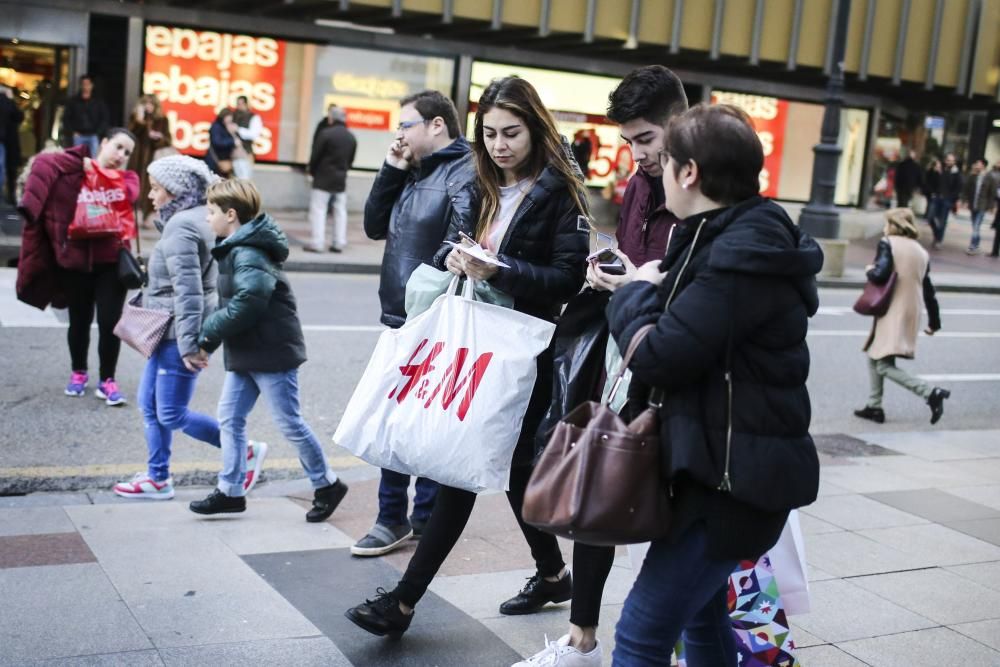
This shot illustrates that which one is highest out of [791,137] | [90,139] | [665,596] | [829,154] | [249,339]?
[791,137]

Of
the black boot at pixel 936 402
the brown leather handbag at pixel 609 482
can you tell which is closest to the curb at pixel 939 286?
the black boot at pixel 936 402

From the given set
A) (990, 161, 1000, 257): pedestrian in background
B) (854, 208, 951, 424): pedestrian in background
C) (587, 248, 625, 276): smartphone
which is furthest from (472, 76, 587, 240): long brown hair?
(990, 161, 1000, 257): pedestrian in background

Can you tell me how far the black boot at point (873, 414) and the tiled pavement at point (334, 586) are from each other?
110 inches

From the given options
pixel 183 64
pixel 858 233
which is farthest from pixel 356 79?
pixel 858 233

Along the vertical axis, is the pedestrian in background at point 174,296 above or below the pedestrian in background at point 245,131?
below

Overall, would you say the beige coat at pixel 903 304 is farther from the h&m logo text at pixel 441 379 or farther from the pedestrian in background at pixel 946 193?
the pedestrian in background at pixel 946 193

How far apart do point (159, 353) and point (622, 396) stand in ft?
10.7

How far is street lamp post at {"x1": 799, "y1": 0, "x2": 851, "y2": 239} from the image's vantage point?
18.4 meters

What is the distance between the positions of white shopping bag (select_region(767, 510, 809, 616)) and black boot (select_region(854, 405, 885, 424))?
5.98 metres

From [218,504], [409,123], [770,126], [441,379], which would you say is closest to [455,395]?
[441,379]

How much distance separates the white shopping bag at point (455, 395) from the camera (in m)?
3.75

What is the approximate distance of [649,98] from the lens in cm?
365

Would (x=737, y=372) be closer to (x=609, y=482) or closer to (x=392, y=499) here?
(x=609, y=482)

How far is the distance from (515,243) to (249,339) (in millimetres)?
1739
